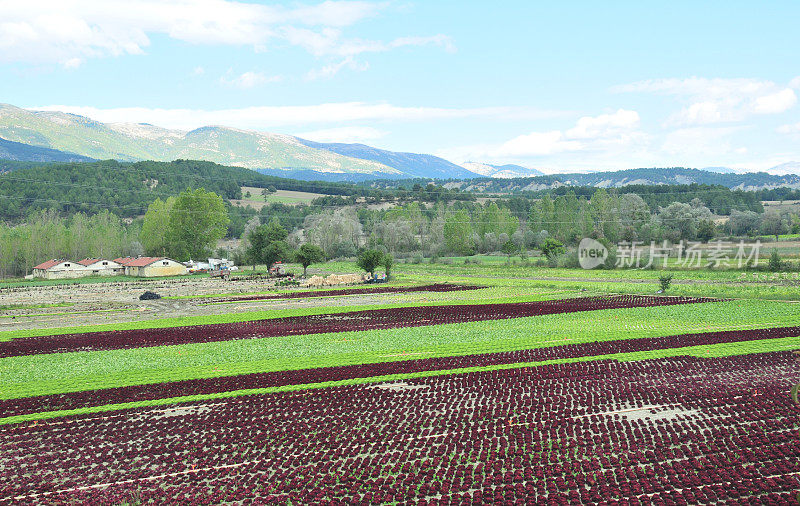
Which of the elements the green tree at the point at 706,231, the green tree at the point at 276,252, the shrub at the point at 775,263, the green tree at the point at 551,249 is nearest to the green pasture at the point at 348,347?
the shrub at the point at 775,263

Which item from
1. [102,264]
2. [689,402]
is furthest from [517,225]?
[689,402]

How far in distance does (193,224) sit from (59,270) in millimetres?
24931

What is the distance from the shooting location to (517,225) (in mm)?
138875

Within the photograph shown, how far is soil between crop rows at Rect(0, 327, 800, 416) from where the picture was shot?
2128cm

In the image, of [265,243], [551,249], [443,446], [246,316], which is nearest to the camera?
[443,446]

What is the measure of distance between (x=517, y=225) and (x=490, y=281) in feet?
226

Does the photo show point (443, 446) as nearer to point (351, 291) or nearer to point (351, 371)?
point (351, 371)

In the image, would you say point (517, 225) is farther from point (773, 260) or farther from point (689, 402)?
point (689, 402)

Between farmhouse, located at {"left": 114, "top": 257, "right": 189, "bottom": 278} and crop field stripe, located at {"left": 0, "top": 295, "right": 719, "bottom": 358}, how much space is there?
223ft

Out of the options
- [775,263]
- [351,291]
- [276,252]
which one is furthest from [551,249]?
[276,252]

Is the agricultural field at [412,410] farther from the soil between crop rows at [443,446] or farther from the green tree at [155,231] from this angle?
the green tree at [155,231]

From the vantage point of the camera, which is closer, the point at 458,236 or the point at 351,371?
the point at 351,371

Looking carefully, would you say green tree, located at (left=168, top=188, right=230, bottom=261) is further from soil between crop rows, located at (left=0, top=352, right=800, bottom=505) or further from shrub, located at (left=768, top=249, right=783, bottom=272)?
soil between crop rows, located at (left=0, top=352, right=800, bottom=505)

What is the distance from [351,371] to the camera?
81.0 ft
